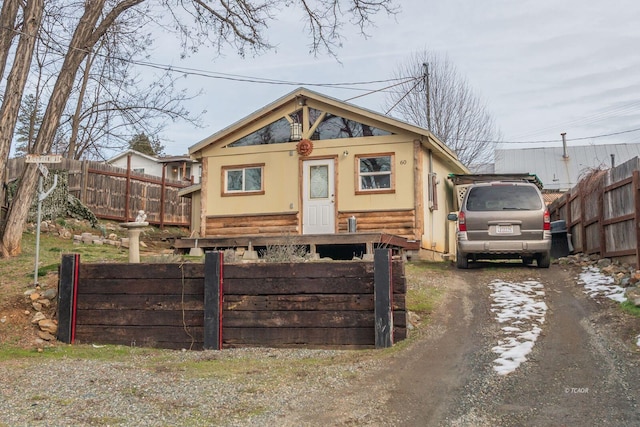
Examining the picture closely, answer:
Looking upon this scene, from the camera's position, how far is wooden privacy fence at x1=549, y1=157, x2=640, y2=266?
9.76 m

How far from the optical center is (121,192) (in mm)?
21844

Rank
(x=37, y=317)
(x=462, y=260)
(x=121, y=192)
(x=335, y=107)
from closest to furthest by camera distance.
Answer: (x=37, y=317), (x=462, y=260), (x=335, y=107), (x=121, y=192)

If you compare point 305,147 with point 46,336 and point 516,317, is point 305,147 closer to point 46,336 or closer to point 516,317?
point 516,317

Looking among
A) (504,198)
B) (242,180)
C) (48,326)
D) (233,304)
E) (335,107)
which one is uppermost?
(335,107)

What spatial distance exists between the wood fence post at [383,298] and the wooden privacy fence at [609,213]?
15.1 feet

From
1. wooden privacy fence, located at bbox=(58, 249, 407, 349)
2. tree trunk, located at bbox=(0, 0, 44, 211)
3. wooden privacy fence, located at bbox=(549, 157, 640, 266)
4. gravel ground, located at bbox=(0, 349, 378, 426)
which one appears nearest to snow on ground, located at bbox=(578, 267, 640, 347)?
wooden privacy fence, located at bbox=(549, 157, 640, 266)

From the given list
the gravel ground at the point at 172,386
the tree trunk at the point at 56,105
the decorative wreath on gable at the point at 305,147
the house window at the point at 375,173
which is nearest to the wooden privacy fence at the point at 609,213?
the house window at the point at 375,173

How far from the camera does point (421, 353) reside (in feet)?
21.7

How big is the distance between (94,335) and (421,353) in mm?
4386

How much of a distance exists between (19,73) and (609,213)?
11480mm

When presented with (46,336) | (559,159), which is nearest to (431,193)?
(46,336)

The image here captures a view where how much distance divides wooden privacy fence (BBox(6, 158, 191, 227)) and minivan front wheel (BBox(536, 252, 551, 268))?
47.4ft

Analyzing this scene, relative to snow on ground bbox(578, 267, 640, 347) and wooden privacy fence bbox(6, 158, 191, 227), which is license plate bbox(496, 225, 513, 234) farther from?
wooden privacy fence bbox(6, 158, 191, 227)

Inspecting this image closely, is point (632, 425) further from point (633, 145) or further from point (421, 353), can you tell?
point (633, 145)
